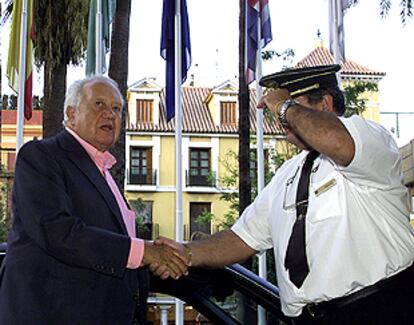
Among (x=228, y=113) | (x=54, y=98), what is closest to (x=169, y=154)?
(x=228, y=113)

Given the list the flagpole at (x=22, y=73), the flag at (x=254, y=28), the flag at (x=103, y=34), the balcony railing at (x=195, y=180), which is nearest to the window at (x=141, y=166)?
the balcony railing at (x=195, y=180)

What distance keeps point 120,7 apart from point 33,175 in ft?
31.3

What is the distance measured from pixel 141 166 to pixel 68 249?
38.2 m

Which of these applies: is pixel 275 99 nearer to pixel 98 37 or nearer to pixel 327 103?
pixel 327 103

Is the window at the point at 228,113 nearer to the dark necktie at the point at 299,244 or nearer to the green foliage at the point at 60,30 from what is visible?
the green foliage at the point at 60,30

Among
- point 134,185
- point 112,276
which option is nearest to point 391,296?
point 112,276

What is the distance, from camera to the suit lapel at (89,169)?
124 inches

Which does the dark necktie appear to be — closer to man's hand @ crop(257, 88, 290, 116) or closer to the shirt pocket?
the shirt pocket

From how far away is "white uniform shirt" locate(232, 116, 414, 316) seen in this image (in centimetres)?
282

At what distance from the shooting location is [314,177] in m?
3.08

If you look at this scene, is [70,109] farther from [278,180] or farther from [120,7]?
[120,7]

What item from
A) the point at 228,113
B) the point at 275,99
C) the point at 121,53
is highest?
the point at 228,113

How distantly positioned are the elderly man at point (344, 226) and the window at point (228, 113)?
126 feet

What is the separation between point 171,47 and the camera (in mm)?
A: 12164
